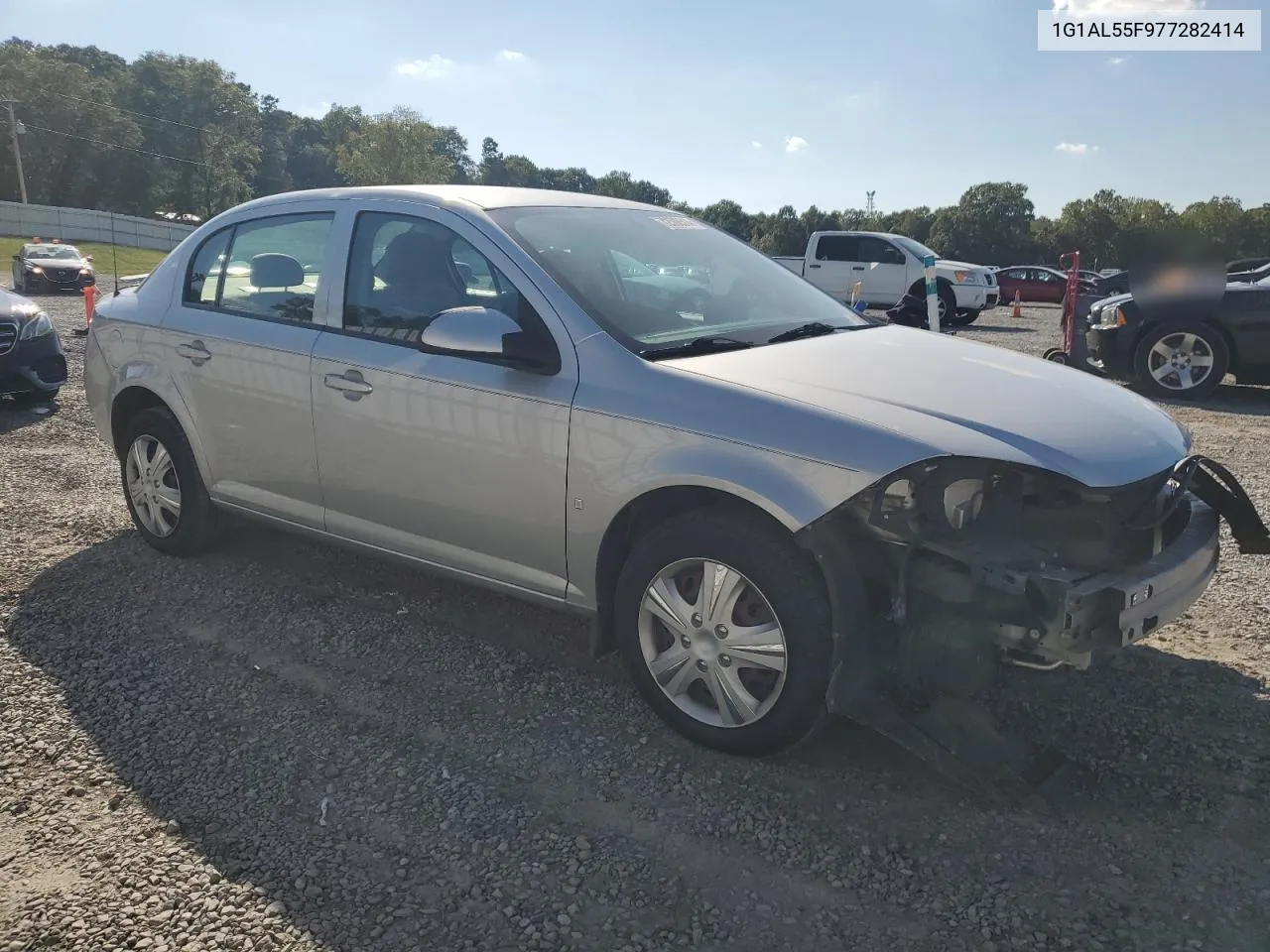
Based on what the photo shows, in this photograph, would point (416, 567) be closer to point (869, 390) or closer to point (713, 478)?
point (713, 478)

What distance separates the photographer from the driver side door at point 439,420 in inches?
132

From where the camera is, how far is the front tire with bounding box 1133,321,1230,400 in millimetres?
9395

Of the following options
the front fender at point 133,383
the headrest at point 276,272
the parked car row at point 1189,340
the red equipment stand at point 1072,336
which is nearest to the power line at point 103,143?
the red equipment stand at point 1072,336

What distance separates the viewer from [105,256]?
149 ft

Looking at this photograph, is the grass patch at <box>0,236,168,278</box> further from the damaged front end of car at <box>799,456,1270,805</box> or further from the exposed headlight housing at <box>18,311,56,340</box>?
the damaged front end of car at <box>799,456,1270,805</box>

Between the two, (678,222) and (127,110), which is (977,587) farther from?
(127,110)

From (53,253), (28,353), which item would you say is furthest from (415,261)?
(53,253)

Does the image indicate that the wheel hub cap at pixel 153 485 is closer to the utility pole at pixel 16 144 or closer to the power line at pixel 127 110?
the utility pole at pixel 16 144

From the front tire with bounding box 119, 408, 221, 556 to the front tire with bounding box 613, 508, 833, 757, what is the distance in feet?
8.48

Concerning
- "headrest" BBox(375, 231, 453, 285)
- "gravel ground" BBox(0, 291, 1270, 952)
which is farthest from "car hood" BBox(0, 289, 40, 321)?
"headrest" BBox(375, 231, 453, 285)

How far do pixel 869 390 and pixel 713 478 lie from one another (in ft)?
1.86

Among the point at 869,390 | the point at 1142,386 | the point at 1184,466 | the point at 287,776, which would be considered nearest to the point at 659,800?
the point at 287,776

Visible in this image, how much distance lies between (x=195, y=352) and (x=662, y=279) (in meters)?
2.27

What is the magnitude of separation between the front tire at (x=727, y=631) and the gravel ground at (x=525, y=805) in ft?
0.59
